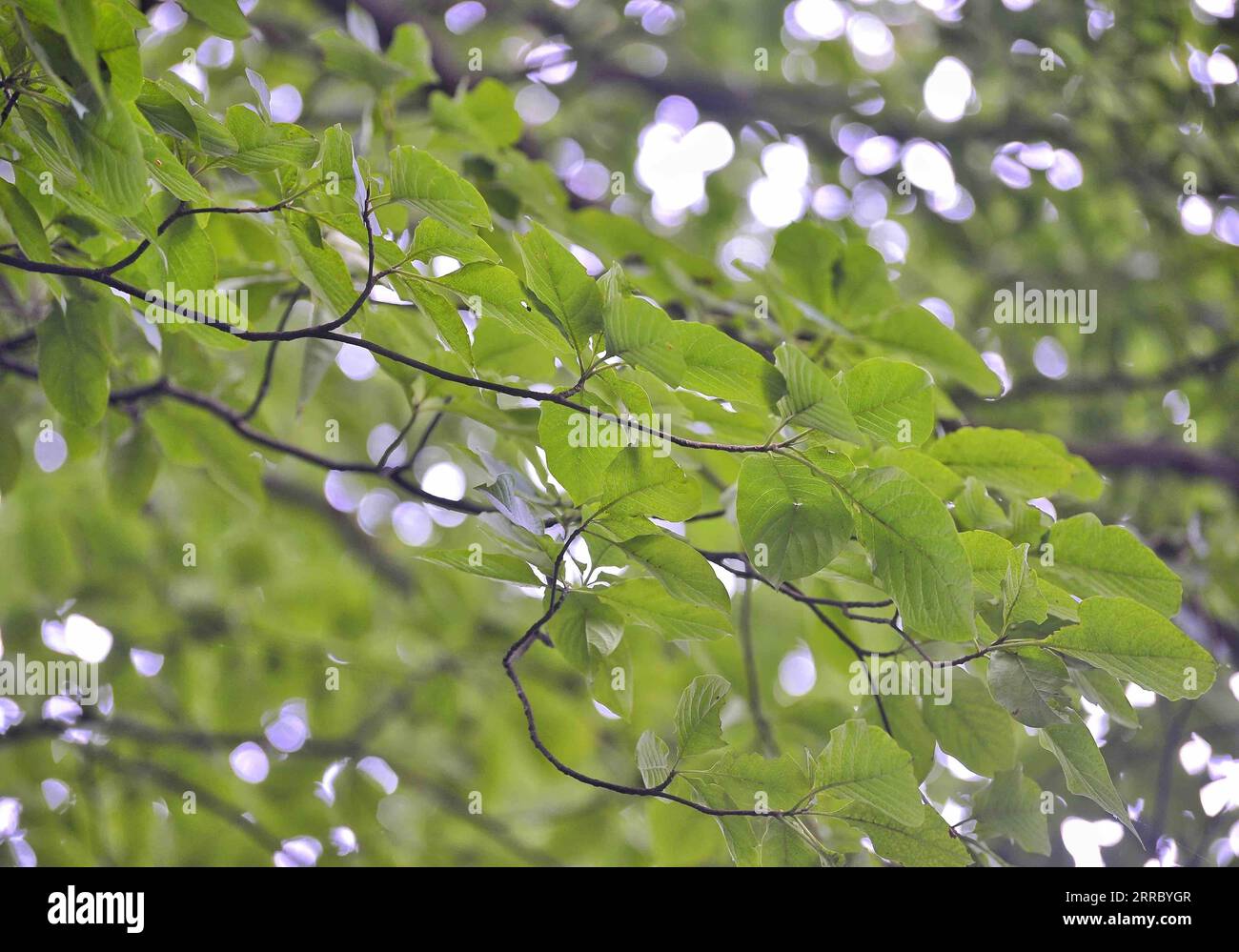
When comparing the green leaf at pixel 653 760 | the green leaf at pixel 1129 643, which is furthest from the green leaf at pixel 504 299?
the green leaf at pixel 1129 643

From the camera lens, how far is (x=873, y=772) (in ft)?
2.67

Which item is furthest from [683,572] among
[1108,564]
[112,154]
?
[112,154]

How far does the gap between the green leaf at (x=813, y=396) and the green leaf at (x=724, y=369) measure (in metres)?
0.03

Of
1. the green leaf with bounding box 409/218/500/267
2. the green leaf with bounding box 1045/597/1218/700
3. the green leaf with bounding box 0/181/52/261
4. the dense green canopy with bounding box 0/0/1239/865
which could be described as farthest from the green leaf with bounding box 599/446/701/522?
the green leaf with bounding box 0/181/52/261

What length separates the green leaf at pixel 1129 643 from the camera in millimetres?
763

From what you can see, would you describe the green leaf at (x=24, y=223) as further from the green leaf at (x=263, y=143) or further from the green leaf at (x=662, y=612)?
the green leaf at (x=662, y=612)

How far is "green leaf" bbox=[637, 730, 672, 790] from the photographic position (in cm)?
85

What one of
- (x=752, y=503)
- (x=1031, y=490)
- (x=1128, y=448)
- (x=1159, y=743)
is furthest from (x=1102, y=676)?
(x=1159, y=743)

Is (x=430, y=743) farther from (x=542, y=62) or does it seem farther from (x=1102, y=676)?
(x=1102, y=676)

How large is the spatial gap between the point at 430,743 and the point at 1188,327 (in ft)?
7.50

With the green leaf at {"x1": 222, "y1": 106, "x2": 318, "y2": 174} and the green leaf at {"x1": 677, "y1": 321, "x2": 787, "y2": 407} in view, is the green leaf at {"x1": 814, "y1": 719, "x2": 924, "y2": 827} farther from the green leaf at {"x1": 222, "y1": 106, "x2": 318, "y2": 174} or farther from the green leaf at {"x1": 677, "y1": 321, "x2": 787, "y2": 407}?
Answer: the green leaf at {"x1": 222, "y1": 106, "x2": 318, "y2": 174}

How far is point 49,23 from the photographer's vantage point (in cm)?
Result: 65

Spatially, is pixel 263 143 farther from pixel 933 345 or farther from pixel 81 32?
pixel 933 345

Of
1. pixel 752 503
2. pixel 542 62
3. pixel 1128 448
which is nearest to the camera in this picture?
pixel 752 503
